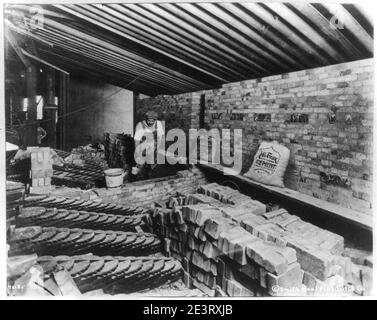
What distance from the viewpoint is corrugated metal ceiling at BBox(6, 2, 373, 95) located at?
269 cm

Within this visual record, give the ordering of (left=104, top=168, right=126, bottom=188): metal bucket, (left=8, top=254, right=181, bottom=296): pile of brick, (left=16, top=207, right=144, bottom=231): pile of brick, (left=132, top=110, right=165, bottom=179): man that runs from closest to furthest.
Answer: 1. (left=8, top=254, right=181, bottom=296): pile of brick
2. (left=16, top=207, right=144, bottom=231): pile of brick
3. (left=104, top=168, right=126, bottom=188): metal bucket
4. (left=132, top=110, right=165, bottom=179): man

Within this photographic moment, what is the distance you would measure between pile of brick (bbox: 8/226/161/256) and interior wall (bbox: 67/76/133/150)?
6644 mm

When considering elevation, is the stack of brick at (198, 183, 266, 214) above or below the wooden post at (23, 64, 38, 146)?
below

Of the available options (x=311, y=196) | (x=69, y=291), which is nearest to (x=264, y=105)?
(x=311, y=196)

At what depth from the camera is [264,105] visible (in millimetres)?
4398

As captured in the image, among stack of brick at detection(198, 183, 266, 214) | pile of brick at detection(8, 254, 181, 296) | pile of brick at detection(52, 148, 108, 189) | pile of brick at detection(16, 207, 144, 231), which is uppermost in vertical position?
pile of brick at detection(52, 148, 108, 189)

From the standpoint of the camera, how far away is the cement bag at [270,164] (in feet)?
12.9

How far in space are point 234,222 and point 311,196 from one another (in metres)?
1.42

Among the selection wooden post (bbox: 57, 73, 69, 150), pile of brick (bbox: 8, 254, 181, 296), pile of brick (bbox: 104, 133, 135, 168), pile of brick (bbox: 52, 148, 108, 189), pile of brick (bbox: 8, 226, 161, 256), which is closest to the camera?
pile of brick (bbox: 8, 254, 181, 296)

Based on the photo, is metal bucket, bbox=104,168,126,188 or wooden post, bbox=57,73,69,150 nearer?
metal bucket, bbox=104,168,126,188

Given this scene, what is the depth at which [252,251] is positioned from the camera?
2.40 meters

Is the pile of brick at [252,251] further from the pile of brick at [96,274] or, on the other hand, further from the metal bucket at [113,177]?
the metal bucket at [113,177]

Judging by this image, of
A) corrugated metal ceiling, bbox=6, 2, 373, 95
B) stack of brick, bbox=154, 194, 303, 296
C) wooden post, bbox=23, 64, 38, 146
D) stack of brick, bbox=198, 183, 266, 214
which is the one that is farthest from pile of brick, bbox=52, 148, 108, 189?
corrugated metal ceiling, bbox=6, 2, 373, 95

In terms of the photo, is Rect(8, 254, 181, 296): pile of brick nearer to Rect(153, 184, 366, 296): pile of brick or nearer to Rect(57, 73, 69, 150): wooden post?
Rect(153, 184, 366, 296): pile of brick
